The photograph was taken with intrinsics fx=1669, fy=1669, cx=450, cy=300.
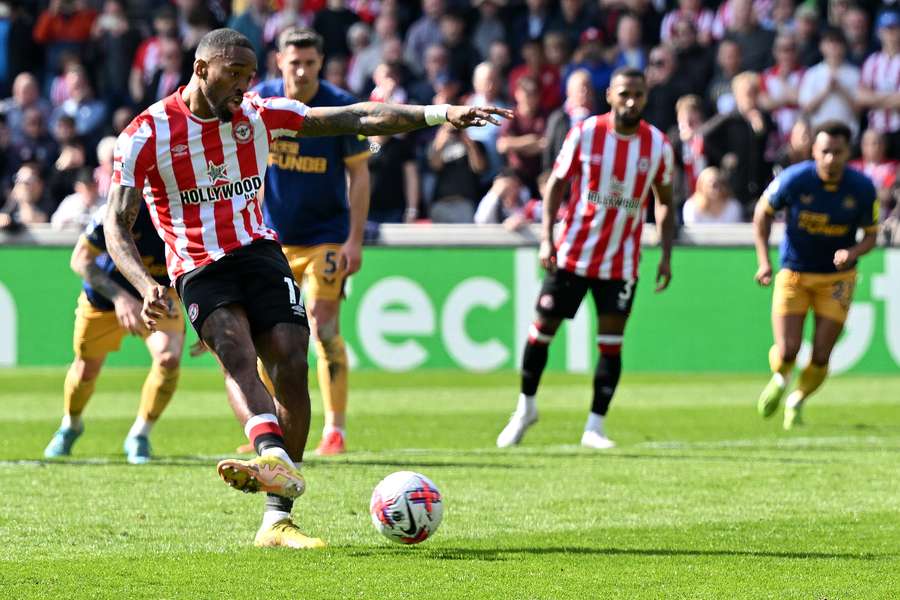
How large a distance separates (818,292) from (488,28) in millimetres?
8659

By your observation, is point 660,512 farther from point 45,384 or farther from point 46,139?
point 46,139

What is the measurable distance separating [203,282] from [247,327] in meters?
0.28

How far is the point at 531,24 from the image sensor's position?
1978cm

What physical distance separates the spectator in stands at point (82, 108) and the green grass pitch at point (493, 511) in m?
7.39

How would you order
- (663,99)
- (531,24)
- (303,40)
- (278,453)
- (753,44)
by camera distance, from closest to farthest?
(278,453)
(303,40)
(663,99)
(753,44)
(531,24)

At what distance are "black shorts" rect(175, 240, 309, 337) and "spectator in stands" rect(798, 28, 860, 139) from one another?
11730 mm

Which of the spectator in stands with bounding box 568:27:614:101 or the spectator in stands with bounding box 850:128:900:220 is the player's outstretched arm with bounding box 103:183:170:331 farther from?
the spectator in stands with bounding box 568:27:614:101

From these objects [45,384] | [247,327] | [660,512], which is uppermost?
[247,327]

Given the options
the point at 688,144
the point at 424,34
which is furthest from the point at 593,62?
the point at 424,34

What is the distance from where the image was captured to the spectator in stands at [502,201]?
1697 cm

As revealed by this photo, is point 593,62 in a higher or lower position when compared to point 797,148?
higher

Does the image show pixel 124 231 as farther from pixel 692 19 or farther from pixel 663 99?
pixel 692 19

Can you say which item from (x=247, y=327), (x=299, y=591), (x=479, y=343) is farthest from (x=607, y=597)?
(x=479, y=343)

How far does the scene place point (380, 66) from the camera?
17.8m
